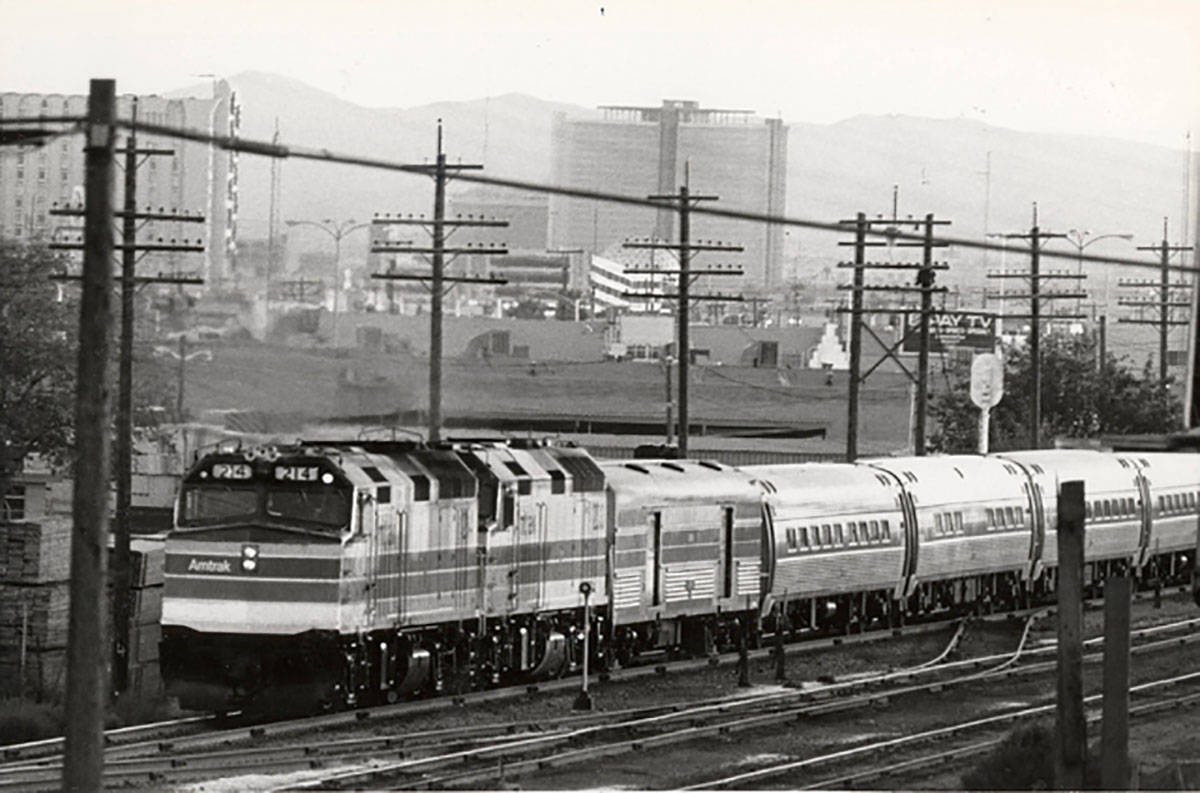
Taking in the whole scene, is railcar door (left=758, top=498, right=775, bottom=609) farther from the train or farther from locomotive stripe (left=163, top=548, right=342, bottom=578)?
locomotive stripe (left=163, top=548, right=342, bottom=578)

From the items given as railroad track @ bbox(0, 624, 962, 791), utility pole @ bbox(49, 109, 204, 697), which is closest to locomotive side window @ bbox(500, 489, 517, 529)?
railroad track @ bbox(0, 624, 962, 791)

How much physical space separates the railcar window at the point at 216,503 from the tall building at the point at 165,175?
13.8 feet

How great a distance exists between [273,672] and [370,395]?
14.5 m

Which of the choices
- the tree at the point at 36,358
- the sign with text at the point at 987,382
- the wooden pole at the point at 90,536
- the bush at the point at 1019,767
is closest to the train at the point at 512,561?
the bush at the point at 1019,767

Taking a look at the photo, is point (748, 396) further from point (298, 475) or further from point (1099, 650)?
point (298, 475)

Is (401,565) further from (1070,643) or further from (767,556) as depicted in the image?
(767,556)

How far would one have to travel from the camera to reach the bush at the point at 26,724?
27.7 m

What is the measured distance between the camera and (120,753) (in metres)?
23.6

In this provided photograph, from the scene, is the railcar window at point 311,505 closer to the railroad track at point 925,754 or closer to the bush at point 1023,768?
the railroad track at point 925,754

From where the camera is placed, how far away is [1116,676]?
848 inches

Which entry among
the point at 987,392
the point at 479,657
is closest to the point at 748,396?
the point at 987,392

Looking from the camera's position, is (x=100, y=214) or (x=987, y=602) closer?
(x=100, y=214)

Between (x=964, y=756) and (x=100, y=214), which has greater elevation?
(x=100, y=214)

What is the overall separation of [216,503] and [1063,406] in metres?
67.5
